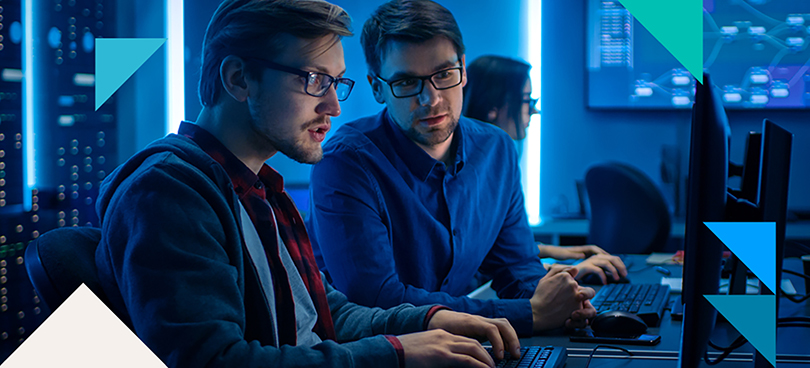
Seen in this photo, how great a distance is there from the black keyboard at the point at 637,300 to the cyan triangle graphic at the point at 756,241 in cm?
32

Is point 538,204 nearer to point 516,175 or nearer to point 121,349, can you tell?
point 516,175

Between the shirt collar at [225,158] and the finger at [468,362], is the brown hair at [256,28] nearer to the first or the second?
the shirt collar at [225,158]

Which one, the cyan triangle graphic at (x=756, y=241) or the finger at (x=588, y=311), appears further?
the finger at (x=588, y=311)

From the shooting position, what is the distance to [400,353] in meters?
0.84

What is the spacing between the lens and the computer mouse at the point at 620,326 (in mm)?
1096

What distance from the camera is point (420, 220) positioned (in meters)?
1.42

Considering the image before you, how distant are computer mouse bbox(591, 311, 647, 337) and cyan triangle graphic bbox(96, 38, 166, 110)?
5.77ft

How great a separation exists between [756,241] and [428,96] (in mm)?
747

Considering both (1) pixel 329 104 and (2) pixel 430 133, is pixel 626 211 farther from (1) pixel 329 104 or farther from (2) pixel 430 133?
(1) pixel 329 104

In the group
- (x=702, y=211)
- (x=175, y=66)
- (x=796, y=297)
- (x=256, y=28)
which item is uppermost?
(x=175, y=66)

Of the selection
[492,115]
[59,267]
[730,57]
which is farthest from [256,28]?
[730,57]

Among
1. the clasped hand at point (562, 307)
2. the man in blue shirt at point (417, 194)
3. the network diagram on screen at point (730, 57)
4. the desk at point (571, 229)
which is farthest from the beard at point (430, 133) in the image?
the network diagram on screen at point (730, 57)

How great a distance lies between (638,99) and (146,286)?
3.42 metres

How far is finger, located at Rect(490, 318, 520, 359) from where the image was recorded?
0.96 m
